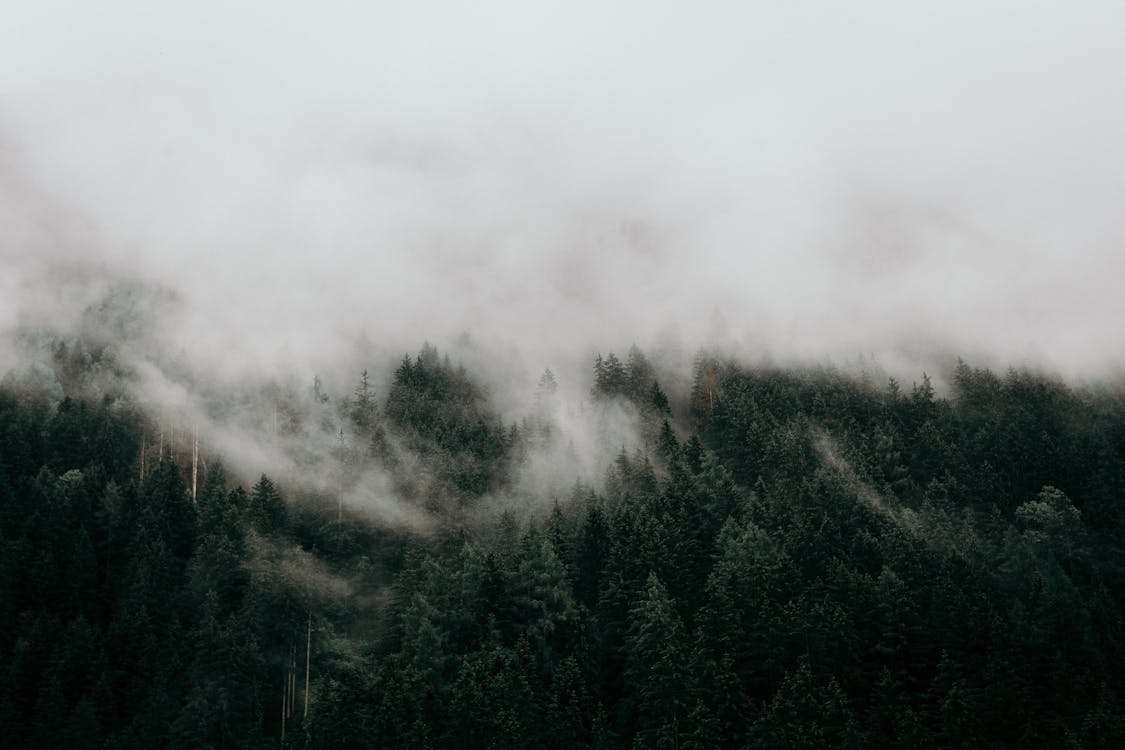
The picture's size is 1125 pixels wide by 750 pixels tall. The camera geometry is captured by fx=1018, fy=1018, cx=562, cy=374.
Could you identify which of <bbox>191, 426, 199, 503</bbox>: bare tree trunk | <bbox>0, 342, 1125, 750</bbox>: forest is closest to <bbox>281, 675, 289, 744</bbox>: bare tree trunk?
<bbox>0, 342, 1125, 750</bbox>: forest

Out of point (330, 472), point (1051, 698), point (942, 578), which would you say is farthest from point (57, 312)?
point (1051, 698)

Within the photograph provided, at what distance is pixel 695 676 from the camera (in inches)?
2987

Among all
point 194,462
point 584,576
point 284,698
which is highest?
point 194,462

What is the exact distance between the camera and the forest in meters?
75.3

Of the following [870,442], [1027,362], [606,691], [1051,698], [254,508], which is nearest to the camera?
[1051,698]

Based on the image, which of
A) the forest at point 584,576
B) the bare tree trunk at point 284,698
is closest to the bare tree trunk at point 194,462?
the forest at point 584,576

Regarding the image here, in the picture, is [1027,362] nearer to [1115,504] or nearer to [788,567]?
[1115,504]

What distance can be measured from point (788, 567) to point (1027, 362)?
77.1 metres

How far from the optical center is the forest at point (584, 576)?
75312mm

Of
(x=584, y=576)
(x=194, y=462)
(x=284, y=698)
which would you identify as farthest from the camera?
(x=194, y=462)

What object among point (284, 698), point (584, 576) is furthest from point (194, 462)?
point (584, 576)

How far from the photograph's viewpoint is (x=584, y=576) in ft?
320

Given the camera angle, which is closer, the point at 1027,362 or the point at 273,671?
the point at 273,671

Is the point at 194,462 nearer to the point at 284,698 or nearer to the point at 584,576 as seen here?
the point at 284,698
